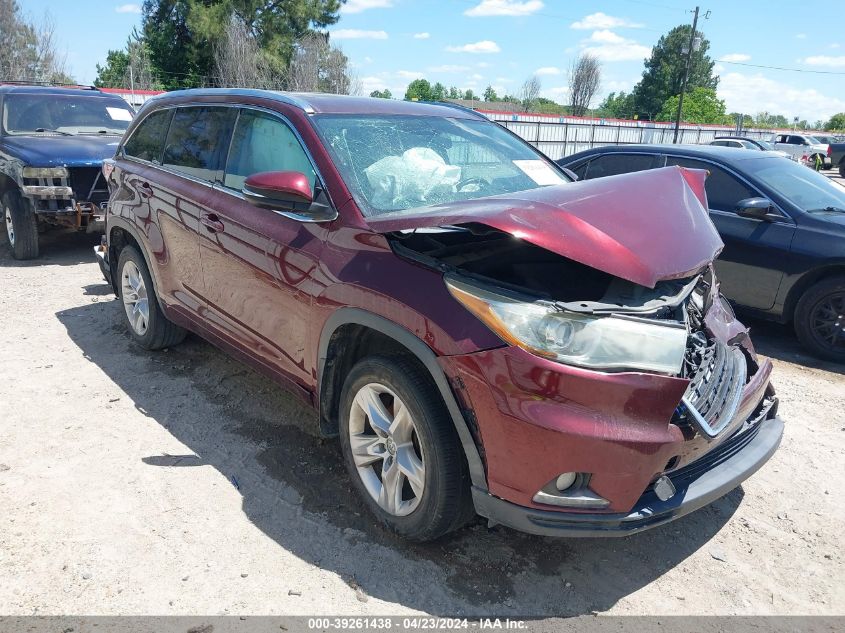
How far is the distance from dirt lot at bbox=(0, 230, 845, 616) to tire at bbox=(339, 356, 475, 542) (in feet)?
0.67

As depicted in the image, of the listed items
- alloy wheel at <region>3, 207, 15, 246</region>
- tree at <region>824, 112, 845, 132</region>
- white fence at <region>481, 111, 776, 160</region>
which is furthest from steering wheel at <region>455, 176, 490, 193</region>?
tree at <region>824, 112, 845, 132</region>

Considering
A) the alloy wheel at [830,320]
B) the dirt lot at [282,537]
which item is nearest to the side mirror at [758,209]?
the alloy wheel at [830,320]

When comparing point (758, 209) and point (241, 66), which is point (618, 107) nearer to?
point (241, 66)

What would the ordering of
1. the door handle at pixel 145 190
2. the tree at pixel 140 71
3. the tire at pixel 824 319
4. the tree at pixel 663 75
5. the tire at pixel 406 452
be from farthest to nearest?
1. the tree at pixel 663 75
2. the tree at pixel 140 71
3. the tire at pixel 824 319
4. the door handle at pixel 145 190
5. the tire at pixel 406 452

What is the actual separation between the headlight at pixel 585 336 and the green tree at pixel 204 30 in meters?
36.8

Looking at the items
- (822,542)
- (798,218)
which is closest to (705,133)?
(798,218)

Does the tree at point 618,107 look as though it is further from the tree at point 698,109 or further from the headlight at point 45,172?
the headlight at point 45,172

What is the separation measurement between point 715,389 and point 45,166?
→ 791 centimetres

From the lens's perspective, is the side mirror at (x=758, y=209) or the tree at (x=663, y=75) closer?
the side mirror at (x=758, y=209)

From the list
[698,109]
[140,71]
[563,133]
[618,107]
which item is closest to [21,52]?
[140,71]

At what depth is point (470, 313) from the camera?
2402 millimetres

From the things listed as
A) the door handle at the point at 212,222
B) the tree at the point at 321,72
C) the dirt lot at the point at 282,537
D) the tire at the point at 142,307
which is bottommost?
the dirt lot at the point at 282,537

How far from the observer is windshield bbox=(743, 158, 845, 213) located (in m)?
5.61

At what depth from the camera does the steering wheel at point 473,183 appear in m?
3.41
